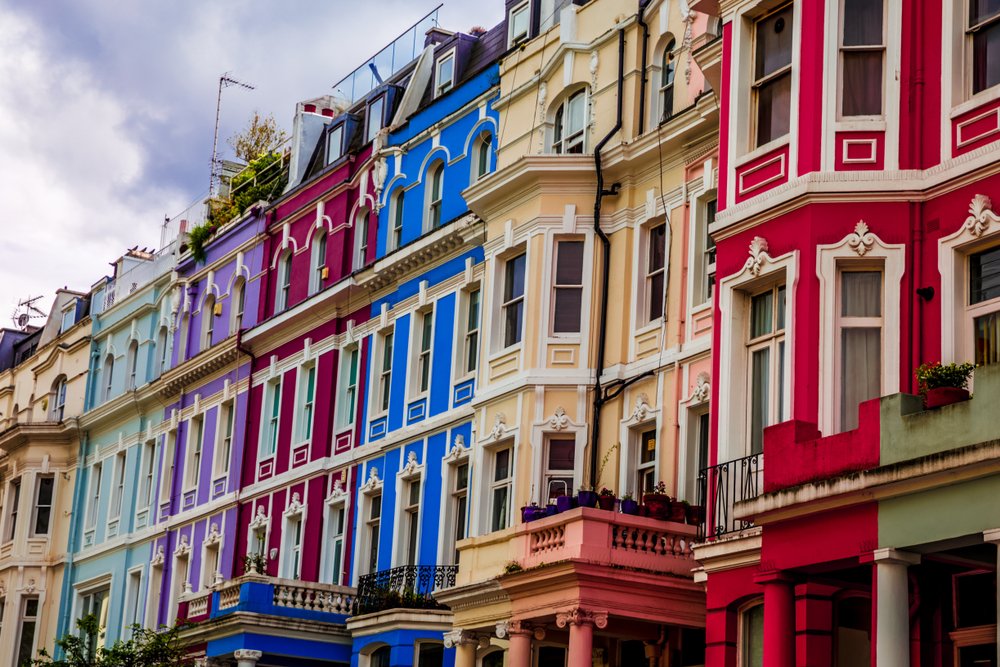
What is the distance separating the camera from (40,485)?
174ft

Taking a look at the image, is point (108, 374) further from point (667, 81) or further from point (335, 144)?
point (667, 81)

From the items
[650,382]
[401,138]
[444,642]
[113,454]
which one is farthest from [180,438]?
[650,382]

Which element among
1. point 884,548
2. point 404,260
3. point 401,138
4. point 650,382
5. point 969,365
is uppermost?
point 401,138

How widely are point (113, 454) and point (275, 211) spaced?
34.0 ft

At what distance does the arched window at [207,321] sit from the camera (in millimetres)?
46716

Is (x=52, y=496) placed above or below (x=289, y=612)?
above

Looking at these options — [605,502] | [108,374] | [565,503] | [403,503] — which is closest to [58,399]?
[108,374]

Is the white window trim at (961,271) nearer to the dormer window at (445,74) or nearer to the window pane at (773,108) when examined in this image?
the window pane at (773,108)

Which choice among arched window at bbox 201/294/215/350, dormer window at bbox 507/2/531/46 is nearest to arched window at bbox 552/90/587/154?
dormer window at bbox 507/2/531/46

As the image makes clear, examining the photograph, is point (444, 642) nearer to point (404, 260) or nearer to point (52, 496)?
point (404, 260)

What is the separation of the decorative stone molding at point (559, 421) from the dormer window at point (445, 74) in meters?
10.3

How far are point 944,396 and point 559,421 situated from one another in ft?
41.5

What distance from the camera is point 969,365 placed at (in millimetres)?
18938

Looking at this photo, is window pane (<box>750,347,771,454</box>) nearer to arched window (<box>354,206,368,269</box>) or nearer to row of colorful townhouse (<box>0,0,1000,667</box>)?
row of colorful townhouse (<box>0,0,1000,667</box>)
